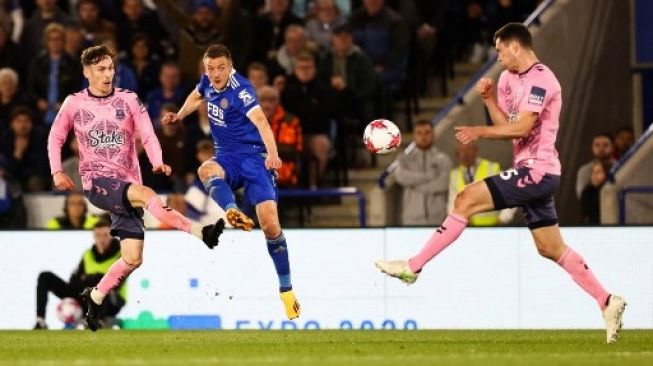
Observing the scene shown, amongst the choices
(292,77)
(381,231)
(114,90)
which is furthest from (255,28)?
(114,90)

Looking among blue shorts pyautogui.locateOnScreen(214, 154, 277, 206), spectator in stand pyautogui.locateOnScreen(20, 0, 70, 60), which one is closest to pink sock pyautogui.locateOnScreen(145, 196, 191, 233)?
blue shorts pyautogui.locateOnScreen(214, 154, 277, 206)

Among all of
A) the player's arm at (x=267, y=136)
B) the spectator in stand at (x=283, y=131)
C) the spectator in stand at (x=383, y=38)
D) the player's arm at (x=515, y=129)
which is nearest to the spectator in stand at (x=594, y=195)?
the spectator in stand at (x=283, y=131)

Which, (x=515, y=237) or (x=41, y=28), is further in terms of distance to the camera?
(x=41, y=28)

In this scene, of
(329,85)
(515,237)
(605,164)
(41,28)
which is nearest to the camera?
(515,237)

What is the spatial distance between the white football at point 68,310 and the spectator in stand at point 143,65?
4416 millimetres

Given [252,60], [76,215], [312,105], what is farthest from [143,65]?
[76,215]

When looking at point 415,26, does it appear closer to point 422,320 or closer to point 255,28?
point 255,28

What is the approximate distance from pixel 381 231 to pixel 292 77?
3.76m

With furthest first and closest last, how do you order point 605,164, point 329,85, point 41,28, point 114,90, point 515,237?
1. point 41,28
2. point 329,85
3. point 605,164
4. point 515,237
5. point 114,90

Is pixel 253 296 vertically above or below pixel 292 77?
below

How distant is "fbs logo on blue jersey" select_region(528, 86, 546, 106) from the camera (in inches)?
570

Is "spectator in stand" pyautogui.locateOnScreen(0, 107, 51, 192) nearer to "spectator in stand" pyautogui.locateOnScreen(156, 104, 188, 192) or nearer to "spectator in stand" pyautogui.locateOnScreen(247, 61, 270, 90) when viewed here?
"spectator in stand" pyautogui.locateOnScreen(156, 104, 188, 192)

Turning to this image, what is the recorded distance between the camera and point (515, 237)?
19203mm

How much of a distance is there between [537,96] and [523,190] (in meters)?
0.75
